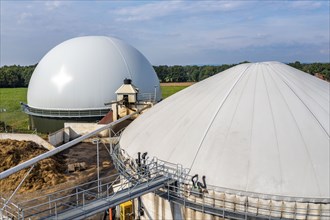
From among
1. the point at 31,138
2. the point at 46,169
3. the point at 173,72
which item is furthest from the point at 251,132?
the point at 173,72

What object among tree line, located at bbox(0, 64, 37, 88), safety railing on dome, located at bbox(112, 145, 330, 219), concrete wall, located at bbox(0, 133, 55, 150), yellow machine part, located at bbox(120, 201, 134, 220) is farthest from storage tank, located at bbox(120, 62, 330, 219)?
tree line, located at bbox(0, 64, 37, 88)

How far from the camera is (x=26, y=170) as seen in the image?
2845cm

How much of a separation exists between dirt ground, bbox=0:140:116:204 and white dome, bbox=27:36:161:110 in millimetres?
7739

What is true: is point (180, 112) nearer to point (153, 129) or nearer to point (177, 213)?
point (153, 129)

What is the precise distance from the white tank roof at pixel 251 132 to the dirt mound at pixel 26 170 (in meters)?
10.8

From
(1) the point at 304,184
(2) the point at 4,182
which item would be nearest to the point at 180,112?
(1) the point at 304,184

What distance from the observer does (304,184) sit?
13.5m

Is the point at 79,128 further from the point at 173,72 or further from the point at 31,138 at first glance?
the point at 173,72

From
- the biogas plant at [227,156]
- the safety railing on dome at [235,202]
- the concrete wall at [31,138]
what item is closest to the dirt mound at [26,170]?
the concrete wall at [31,138]

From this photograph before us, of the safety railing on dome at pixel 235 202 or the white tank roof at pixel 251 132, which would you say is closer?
the safety railing on dome at pixel 235 202

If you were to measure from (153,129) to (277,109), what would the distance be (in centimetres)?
707

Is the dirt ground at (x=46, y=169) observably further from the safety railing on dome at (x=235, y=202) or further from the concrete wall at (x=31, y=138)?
the safety railing on dome at (x=235, y=202)

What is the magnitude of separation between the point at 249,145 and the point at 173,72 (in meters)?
123

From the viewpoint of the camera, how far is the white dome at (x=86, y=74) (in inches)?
1644
